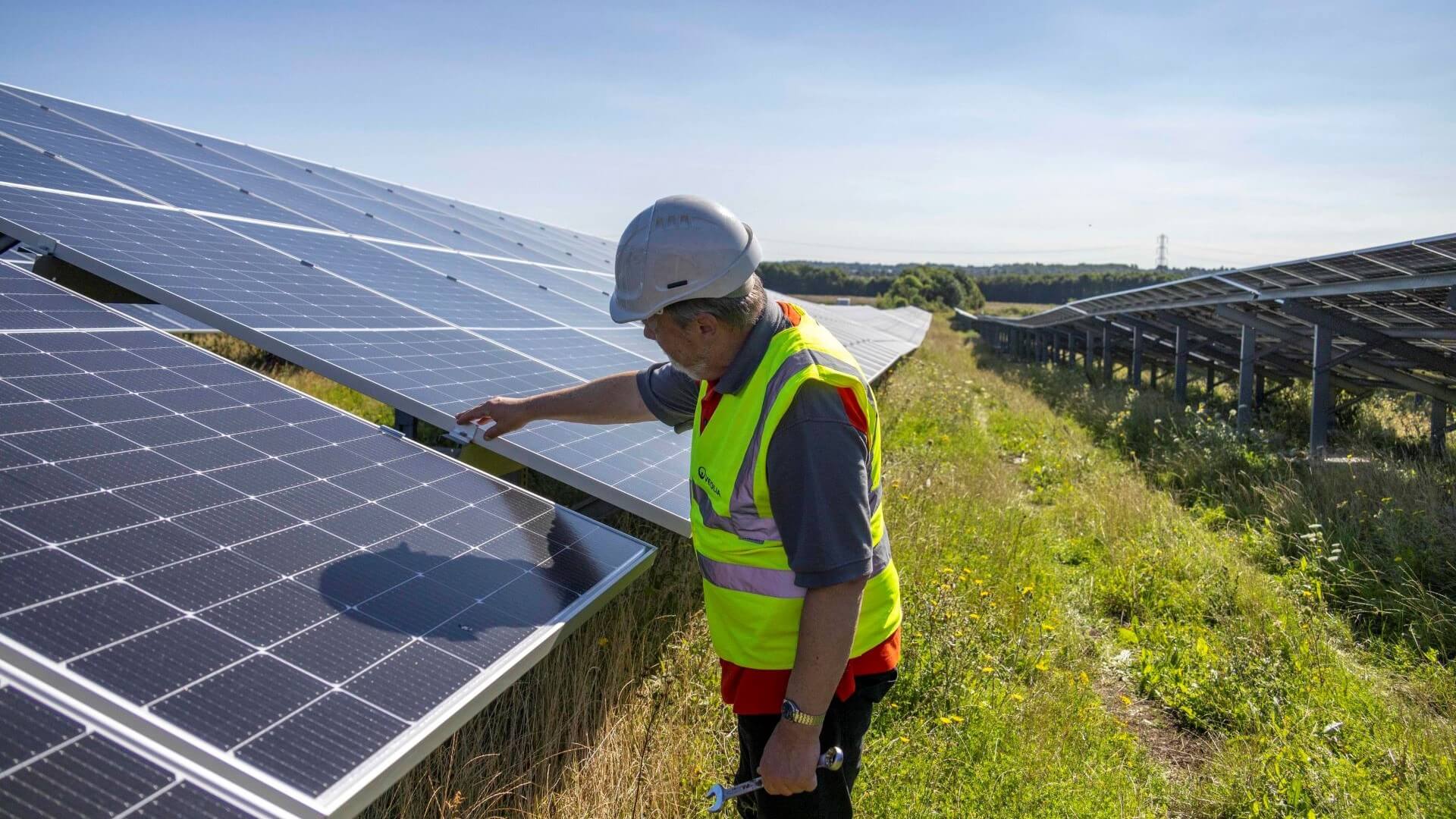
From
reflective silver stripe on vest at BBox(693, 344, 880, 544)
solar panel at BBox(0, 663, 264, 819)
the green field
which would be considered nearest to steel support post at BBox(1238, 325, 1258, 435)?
the green field

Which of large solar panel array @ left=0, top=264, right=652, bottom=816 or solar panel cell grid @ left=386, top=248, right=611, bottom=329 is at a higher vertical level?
solar panel cell grid @ left=386, top=248, right=611, bottom=329

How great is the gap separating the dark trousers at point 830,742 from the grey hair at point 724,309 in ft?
3.86

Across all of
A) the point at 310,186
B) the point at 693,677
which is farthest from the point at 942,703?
the point at 310,186

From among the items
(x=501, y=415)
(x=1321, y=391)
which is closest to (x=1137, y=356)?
(x=1321, y=391)

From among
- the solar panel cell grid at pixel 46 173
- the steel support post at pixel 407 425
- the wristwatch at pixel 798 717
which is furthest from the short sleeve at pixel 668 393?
the solar panel cell grid at pixel 46 173

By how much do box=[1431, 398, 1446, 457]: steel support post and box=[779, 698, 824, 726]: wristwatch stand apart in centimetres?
1296

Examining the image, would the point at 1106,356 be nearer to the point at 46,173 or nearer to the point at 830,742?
the point at 46,173

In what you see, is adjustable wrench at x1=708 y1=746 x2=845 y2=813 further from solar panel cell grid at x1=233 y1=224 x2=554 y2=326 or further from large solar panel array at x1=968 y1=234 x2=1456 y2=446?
large solar panel array at x1=968 y1=234 x2=1456 y2=446

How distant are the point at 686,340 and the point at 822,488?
2.08 feet

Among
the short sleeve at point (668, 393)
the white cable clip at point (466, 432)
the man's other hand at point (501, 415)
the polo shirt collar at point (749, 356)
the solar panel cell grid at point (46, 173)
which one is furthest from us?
the solar panel cell grid at point (46, 173)

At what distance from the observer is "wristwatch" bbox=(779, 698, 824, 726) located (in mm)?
2461

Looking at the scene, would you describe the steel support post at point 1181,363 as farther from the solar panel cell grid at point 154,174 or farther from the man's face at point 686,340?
the man's face at point 686,340

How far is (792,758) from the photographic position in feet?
8.21

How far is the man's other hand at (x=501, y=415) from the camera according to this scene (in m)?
4.03
